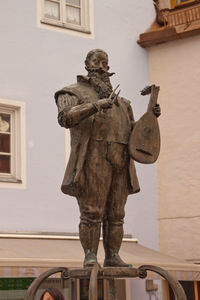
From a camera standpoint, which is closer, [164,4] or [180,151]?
[180,151]

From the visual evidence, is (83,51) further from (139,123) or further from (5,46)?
(139,123)

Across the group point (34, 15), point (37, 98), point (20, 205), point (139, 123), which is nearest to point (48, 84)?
point (37, 98)

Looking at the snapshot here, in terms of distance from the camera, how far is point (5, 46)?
12961 mm

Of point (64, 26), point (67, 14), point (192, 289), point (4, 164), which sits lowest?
point (192, 289)

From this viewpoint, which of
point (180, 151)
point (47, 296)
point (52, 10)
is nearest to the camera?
point (47, 296)

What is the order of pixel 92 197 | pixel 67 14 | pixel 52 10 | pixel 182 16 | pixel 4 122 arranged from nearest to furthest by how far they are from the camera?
pixel 92 197 → pixel 4 122 → pixel 52 10 → pixel 67 14 → pixel 182 16

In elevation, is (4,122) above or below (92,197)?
above

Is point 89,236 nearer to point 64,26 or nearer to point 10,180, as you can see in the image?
point 10,180

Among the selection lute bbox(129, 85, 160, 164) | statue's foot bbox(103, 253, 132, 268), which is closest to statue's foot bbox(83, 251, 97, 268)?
statue's foot bbox(103, 253, 132, 268)

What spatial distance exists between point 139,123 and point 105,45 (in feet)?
29.4

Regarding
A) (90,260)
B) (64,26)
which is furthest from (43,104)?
(90,260)

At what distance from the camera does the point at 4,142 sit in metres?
12.8

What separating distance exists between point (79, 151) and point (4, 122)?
7.48 m

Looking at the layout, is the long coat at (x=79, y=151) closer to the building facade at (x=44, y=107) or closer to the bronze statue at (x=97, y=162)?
the bronze statue at (x=97, y=162)
